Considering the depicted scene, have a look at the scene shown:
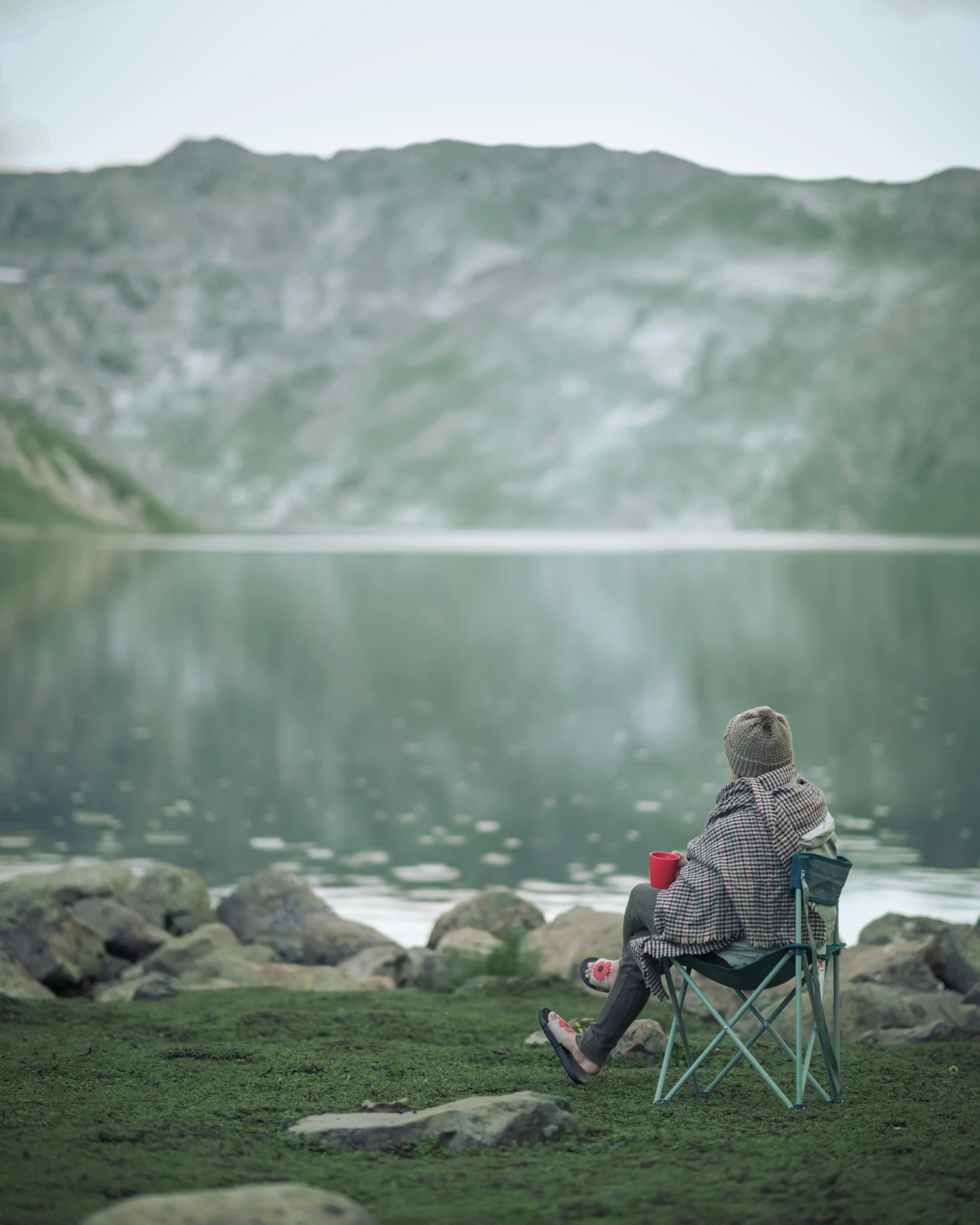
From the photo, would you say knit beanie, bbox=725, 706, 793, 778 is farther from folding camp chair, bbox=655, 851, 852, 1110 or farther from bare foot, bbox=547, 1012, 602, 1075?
bare foot, bbox=547, 1012, 602, 1075

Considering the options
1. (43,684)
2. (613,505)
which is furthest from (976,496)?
(43,684)

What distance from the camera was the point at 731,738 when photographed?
459 cm

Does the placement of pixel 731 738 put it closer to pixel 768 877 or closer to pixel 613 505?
pixel 768 877

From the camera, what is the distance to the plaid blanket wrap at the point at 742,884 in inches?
175

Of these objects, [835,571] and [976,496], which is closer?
[835,571]

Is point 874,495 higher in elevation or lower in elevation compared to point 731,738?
higher

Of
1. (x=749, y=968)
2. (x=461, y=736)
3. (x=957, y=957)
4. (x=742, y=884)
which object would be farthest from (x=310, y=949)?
(x=461, y=736)

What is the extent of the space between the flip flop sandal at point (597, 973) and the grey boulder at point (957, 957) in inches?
122

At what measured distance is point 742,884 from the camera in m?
4.45

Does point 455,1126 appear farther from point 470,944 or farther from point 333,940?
point 333,940

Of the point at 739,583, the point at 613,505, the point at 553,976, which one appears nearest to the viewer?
the point at 553,976

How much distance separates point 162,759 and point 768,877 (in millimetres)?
17436

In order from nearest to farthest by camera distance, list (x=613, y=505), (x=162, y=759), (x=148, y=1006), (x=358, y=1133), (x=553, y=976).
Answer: (x=358, y=1133)
(x=148, y=1006)
(x=553, y=976)
(x=162, y=759)
(x=613, y=505)

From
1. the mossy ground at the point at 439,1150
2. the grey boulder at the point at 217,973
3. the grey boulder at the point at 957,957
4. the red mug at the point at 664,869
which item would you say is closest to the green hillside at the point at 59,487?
the grey boulder at the point at 217,973
